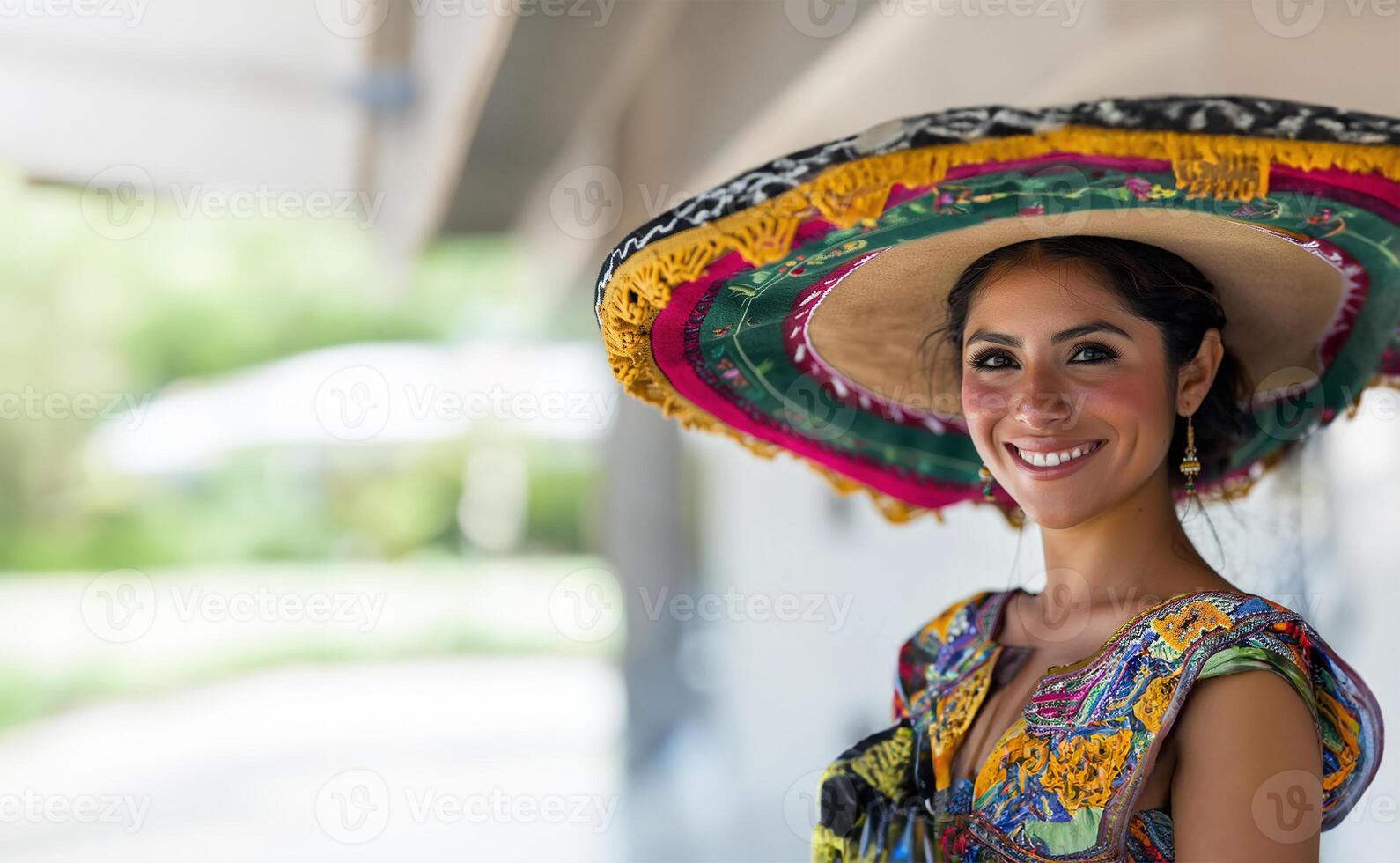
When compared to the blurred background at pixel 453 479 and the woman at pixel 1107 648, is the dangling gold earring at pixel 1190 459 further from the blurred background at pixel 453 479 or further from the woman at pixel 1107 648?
the blurred background at pixel 453 479

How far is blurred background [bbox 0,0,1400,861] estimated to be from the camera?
8.06 ft

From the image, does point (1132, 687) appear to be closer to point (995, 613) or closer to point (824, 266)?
point (995, 613)

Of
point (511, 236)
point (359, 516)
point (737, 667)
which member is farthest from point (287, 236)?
point (737, 667)

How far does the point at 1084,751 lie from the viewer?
135 cm

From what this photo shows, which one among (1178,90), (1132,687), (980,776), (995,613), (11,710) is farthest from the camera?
(11,710)

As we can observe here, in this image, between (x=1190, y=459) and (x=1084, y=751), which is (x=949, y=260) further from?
(x=1084, y=751)

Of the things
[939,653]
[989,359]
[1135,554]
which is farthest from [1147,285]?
[939,653]

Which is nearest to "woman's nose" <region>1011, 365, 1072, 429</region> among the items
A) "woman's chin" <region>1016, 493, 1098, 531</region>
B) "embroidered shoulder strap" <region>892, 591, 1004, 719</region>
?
"woman's chin" <region>1016, 493, 1098, 531</region>

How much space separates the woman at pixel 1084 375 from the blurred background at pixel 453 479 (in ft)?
2.24

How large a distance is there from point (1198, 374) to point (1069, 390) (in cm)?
22

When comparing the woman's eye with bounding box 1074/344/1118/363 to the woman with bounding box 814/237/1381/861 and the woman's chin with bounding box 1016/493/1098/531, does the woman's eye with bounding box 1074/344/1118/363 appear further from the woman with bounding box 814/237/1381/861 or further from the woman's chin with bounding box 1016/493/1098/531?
the woman's chin with bounding box 1016/493/1098/531

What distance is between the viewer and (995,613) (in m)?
1.76

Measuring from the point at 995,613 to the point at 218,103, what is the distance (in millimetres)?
5321

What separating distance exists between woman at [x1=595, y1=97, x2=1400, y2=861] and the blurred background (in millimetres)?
683
